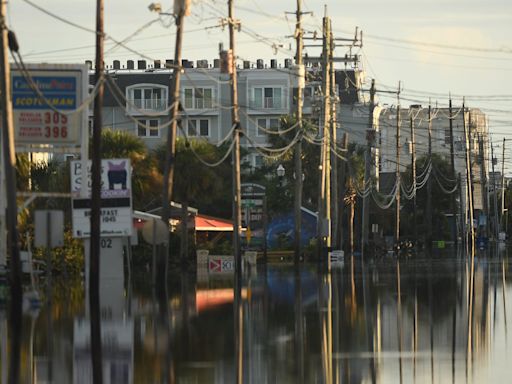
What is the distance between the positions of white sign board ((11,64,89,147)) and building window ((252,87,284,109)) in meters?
80.9

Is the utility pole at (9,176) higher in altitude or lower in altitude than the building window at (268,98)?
lower

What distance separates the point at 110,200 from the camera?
132 feet

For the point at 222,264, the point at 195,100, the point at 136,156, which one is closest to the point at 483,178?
the point at 195,100

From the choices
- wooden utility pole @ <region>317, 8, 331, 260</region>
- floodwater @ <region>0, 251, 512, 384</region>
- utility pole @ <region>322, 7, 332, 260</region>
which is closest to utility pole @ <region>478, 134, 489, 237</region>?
utility pole @ <region>322, 7, 332, 260</region>

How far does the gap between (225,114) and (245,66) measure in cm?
612

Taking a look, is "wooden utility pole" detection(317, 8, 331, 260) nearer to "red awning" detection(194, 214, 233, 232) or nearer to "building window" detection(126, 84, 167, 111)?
"red awning" detection(194, 214, 233, 232)

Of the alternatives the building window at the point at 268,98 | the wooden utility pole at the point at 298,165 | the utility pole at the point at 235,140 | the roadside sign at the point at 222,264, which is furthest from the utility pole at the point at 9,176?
the building window at the point at 268,98

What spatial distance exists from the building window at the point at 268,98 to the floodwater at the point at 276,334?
79.2m

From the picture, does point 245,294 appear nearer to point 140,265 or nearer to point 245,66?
point 140,265

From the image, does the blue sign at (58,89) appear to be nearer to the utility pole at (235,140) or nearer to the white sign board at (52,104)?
the white sign board at (52,104)

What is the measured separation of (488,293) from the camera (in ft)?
118

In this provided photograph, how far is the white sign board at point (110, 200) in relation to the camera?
1564 inches

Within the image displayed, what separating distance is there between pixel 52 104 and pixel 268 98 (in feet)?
269

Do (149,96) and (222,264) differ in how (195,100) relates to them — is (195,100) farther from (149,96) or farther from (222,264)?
(222,264)
